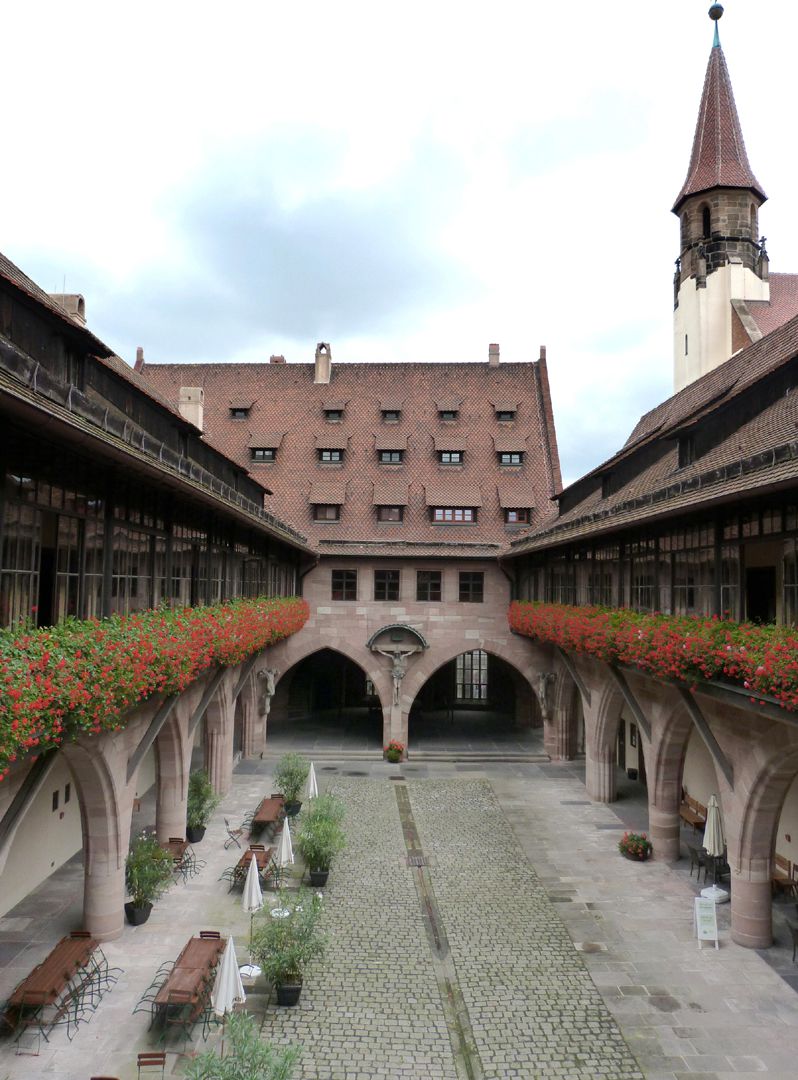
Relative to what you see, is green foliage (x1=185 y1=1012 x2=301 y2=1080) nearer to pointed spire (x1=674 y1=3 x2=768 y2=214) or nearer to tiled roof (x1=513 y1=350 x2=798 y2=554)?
tiled roof (x1=513 y1=350 x2=798 y2=554)

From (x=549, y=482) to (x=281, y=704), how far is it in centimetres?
1583

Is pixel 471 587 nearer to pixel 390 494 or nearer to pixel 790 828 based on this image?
pixel 390 494

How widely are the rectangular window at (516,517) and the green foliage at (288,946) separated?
851 inches

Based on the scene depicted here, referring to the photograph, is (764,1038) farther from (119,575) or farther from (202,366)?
(202,366)

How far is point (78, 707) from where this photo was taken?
29.9 ft

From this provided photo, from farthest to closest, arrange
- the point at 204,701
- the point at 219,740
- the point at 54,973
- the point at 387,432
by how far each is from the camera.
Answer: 1. the point at 387,432
2. the point at 219,740
3. the point at 204,701
4. the point at 54,973

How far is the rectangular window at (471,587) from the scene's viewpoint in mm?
31781

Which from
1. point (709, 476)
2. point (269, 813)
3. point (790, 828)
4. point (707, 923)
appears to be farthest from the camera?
point (269, 813)

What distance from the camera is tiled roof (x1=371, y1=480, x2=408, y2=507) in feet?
107

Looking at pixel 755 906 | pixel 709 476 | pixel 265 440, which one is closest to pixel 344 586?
pixel 265 440

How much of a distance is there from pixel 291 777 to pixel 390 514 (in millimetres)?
13461

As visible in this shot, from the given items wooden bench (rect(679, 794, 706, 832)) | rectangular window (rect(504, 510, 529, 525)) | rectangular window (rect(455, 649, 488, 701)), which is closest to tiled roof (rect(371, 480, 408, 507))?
rectangular window (rect(504, 510, 529, 525))

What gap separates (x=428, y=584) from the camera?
3178cm

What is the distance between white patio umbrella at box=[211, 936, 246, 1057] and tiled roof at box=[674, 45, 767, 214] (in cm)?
3607
